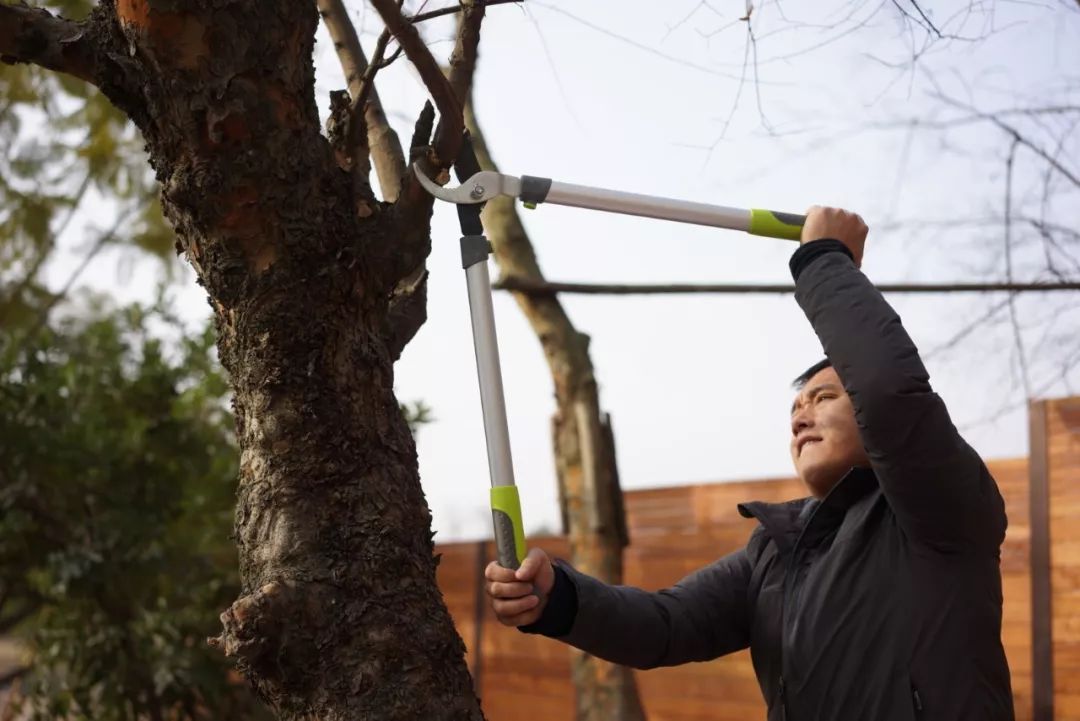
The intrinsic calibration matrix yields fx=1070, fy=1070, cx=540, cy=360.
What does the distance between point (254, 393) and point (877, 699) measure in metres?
0.95

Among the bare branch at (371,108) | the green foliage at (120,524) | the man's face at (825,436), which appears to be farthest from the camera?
the green foliage at (120,524)

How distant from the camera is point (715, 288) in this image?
3.13 metres

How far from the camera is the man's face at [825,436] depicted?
1728 mm

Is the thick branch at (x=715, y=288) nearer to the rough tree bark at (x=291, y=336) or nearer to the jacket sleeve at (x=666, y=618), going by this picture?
the jacket sleeve at (x=666, y=618)

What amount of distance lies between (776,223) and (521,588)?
26.0 inches

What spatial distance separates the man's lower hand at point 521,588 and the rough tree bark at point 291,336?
10 cm

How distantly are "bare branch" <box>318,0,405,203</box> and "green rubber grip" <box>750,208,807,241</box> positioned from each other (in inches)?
25.9

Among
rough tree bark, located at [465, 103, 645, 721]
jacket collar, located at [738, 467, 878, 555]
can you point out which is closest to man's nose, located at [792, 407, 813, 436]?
jacket collar, located at [738, 467, 878, 555]

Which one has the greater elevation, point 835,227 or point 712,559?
point 835,227

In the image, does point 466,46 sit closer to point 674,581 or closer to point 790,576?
point 790,576

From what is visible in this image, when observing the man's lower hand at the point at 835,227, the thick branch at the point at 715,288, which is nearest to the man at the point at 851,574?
the man's lower hand at the point at 835,227

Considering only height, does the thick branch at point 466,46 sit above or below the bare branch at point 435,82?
above

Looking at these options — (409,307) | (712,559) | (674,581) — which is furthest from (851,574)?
(674,581)

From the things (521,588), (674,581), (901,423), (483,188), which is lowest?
(674,581)
